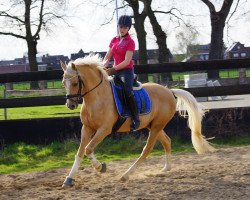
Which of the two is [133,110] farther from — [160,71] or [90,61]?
[160,71]

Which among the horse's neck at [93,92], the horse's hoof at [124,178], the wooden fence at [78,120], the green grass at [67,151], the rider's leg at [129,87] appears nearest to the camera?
the horse's neck at [93,92]

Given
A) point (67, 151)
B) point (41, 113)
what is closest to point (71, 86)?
point (67, 151)

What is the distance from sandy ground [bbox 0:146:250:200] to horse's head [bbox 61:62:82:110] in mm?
1107

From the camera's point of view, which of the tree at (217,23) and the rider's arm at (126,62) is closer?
→ the rider's arm at (126,62)

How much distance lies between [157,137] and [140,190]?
75.6 inches

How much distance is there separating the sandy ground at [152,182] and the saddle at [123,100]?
0.91 meters

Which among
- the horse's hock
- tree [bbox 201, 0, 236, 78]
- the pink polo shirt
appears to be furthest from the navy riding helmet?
tree [bbox 201, 0, 236, 78]

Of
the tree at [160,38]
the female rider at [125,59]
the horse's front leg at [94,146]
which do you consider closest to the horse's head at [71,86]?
the horse's front leg at [94,146]

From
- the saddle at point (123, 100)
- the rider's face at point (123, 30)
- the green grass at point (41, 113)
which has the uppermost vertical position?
the rider's face at point (123, 30)

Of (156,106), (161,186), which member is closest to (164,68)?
(156,106)

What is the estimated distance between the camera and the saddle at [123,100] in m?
6.67

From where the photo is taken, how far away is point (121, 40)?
22.2 feet

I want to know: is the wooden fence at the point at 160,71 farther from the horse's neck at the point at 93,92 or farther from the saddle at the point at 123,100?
the horse's neck at the point at 93,92

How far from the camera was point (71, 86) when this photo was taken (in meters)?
6.13
